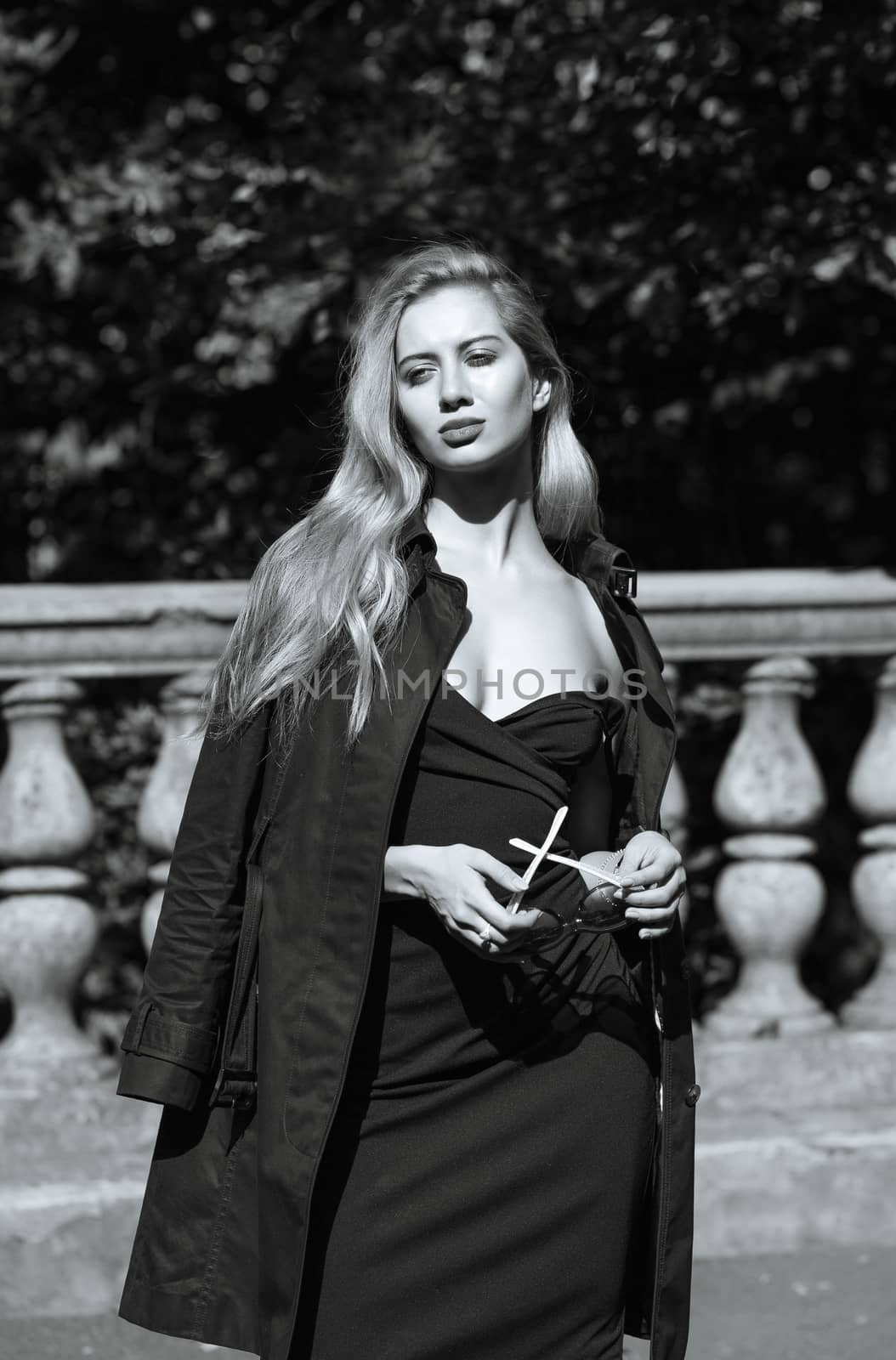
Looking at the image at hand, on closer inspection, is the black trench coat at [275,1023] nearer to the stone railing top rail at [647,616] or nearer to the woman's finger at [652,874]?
the woman's finger at [652,874]

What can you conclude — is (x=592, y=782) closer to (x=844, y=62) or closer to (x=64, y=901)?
(x=64, y=901)

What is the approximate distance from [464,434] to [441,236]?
1.69 m

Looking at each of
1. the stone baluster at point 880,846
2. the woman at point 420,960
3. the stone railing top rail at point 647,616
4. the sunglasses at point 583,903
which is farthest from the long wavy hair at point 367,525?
the stone baluster at point 880,846

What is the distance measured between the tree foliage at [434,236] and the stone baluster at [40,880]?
2.84 ft

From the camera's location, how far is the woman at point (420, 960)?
2189 millimetres

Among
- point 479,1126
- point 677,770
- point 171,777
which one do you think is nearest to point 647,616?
point 677,770

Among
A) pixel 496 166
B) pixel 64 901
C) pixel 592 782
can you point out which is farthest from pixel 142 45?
pixel 592 782

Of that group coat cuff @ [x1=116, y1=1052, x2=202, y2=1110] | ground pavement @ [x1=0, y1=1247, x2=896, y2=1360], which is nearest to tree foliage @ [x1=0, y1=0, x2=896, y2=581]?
coat cuff @ [x1=116, y1=1052, x2=202, y2=1110]

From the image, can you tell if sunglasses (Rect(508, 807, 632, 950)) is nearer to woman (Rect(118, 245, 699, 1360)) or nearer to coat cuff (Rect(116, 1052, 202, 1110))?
woman (Rect(118, 245, 699, 1360))

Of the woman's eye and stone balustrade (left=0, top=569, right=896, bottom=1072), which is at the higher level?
the woman's eye

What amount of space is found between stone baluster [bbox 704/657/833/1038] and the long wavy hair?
114 centimetres

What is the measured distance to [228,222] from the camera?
437cm

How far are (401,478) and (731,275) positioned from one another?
6.02 feet

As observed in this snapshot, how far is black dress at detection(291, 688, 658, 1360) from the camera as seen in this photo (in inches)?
86.4
